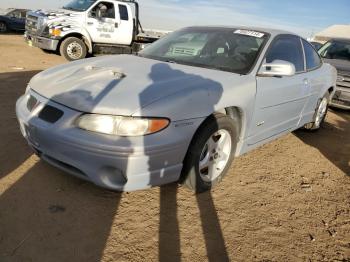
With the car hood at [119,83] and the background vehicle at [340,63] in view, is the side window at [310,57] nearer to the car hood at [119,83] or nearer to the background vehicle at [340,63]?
the car hood at [119,83]

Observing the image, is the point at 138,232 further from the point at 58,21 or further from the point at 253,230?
the point at 58,21

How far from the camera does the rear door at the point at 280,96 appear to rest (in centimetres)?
380

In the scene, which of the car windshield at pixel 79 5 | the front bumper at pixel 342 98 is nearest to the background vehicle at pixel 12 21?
the car windshield at pixel 79 5

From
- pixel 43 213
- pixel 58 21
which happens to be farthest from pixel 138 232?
pixel 58 21

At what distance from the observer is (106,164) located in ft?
8.79

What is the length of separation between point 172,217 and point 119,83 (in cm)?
127

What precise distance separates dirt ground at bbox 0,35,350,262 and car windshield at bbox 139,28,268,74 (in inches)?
50.1

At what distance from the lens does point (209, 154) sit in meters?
3.36

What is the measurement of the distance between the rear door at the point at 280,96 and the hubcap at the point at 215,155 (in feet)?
1.54

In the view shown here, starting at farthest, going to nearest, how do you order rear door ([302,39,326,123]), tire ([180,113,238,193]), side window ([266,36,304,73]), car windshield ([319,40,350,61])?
car windshield ([319,40,350,61]) → rear door ([302,39,326,123]) → side window ([266,36,304,73]) → tire ([180,113,238,193])

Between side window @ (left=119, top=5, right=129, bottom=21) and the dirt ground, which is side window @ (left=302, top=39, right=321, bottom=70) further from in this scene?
side window @ (left=119, top=5, right=129, bottom=21)

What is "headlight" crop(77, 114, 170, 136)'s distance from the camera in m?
2.65

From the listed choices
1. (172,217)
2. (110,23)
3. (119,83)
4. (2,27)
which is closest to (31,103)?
(119,83)

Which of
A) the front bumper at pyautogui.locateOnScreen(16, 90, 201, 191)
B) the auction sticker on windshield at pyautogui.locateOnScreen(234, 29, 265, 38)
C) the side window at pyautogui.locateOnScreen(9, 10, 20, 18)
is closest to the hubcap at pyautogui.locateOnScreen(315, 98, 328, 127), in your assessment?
the auction sticker on windshield at pyautogui.locateOnScreen(234, 29, 265, 38)
